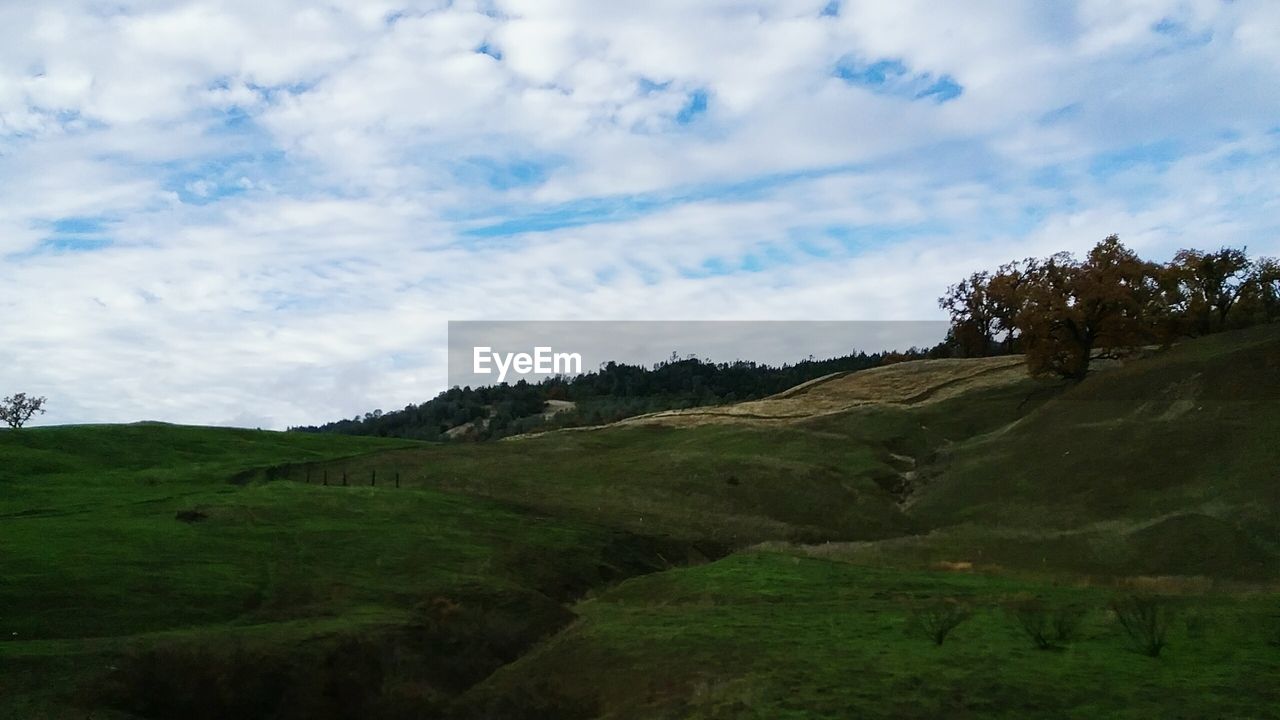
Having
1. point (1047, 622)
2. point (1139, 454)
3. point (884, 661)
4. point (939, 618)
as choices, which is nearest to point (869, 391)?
point (1139, 454)

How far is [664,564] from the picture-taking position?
42656 mm

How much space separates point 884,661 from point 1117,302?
69.7 metres

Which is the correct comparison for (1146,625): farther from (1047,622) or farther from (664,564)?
(664,564)

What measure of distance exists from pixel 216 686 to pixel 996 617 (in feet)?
60.3

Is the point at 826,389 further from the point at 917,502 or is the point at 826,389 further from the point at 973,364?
the point at 917,502

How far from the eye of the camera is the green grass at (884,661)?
52.9 ft

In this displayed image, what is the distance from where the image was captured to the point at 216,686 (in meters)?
20.7

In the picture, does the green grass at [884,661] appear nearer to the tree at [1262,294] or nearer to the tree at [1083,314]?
the tree at [1083,314]

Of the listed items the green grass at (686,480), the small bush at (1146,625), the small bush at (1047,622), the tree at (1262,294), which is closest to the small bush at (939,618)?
the small bush at (1047,622)

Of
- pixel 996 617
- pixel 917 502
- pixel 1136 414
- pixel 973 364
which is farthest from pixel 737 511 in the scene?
pixel 973 364

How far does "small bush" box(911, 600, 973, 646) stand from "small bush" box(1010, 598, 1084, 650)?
53.1 inches

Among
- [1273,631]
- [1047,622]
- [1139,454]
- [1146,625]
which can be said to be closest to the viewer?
[1146,625]

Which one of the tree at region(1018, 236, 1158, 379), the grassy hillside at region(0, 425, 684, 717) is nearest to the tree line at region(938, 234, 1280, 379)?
the tree at region(1018, 236, 1158, 379)

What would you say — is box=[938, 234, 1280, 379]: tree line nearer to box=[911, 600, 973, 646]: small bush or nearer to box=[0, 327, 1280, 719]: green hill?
box=[0, 327, 1280, 719]: green hill
